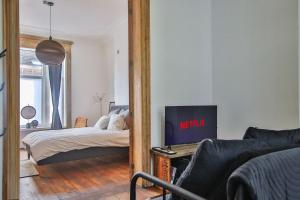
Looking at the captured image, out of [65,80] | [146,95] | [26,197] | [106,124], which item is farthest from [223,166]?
[65,80]

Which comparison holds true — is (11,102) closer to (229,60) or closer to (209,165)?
(209,165)

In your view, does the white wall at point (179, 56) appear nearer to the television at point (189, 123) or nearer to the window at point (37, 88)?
the television at point (189, 123)

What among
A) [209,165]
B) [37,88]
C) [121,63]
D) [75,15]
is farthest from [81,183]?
[37,88]

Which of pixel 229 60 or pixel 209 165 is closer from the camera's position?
pixel 209 165

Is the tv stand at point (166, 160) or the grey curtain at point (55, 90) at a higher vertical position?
the grey curtain at point (55, 90)

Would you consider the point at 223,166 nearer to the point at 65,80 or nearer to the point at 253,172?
the point at 253,172

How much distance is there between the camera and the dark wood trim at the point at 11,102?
92.7 inches

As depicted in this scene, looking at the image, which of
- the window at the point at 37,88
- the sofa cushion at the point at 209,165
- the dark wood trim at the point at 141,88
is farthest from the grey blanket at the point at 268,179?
the window at the point at 37,88

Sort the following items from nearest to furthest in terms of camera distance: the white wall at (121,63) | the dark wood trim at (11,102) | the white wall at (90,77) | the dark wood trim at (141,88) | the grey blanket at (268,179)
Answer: the grey blanket at (268,179) < the dark wood trim at (11,102) < the dark wood trim at (141,88) < the white wall at (121,63) < the white wall at (90,77)

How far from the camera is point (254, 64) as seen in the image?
10.8 ft

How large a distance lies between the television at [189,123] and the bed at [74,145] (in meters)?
1.37

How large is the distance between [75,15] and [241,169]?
493 centimetres

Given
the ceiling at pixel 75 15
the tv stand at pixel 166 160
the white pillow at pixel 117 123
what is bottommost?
the tv stand at pixel 166 160

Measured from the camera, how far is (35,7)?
4.53 metres
